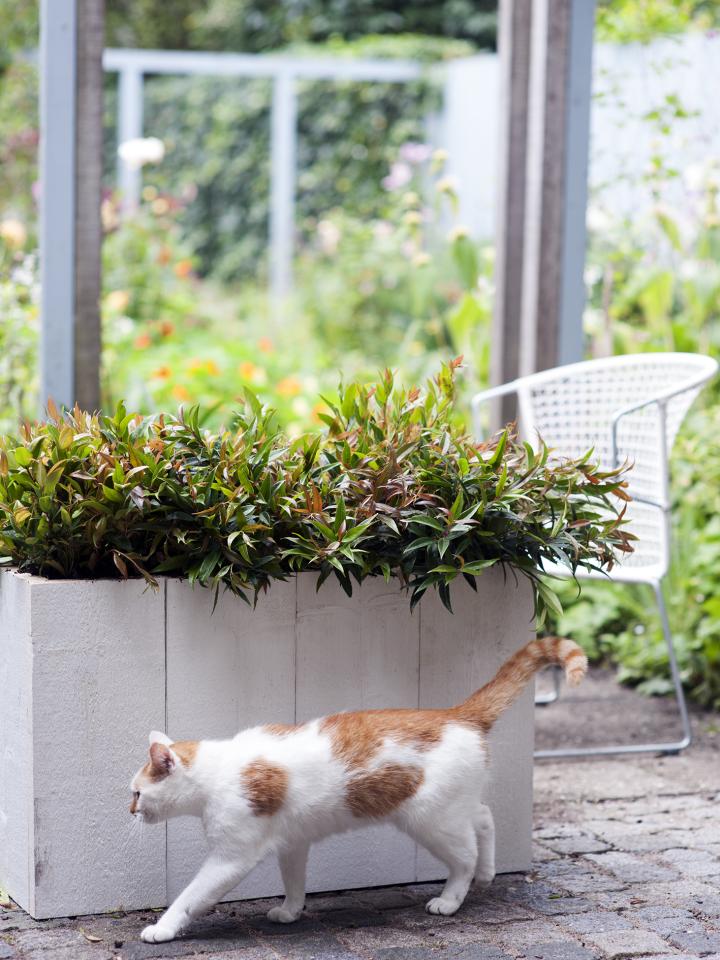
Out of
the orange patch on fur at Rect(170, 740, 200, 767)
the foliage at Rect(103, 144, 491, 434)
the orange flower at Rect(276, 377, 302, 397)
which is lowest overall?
the orange patch on fur at Rect(170, 740, 200, 767)

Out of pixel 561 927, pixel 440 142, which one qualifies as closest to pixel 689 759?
pixel 561 927

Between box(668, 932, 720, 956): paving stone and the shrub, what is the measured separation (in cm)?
57

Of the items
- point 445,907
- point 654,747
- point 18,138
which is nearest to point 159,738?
point 445,907

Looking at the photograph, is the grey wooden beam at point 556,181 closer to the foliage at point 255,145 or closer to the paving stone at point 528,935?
the paving stone at point 528,935

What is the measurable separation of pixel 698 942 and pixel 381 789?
56cm

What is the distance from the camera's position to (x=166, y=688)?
204cm

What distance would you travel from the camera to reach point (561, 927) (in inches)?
79.5

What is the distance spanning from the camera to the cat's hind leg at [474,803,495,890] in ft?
6.95

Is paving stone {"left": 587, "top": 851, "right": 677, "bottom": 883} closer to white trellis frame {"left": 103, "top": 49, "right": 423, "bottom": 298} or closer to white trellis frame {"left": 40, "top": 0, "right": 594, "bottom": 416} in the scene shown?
white trellis frame {"left": 40, "top": 0, "right": 594, "bottom": 416}

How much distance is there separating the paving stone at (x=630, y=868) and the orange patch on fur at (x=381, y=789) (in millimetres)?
565

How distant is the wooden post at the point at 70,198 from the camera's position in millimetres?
3238

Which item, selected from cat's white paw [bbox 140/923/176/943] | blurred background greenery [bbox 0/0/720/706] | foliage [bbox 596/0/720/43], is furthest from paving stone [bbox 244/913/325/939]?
foliage [bbox 596/0/720/43]

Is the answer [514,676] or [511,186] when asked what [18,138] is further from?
[514,676]

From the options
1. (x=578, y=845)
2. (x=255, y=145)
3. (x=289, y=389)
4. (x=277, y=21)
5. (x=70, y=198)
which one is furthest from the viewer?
(x=277, y=21)
